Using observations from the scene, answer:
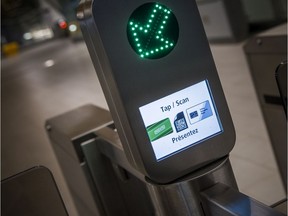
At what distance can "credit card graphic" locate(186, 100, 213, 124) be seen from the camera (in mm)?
922

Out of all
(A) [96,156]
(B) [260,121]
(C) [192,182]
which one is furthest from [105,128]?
(B) [260,121]

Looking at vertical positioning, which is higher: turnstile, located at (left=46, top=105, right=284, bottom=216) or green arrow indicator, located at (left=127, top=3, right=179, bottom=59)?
green arrow indicator, located at (left=127, top=3, right=179, bottom=59)

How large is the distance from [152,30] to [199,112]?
172mm

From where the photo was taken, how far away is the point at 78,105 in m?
6.61

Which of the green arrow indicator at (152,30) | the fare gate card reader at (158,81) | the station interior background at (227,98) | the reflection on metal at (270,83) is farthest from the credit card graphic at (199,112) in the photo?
the reflection on metal at (270,83)

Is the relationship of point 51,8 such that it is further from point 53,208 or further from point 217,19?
point 53,208

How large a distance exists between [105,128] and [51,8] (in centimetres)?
2471

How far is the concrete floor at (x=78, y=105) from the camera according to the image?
114 inches

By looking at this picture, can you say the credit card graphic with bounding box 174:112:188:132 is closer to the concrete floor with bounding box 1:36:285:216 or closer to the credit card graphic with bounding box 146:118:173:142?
the credit card graphic with bounding box 146:118:173:142

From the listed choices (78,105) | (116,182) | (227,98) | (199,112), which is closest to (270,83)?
(116,182)

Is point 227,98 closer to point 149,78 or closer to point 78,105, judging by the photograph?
point 78,105

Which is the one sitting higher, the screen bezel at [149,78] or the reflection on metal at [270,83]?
the screen bezel at [149,78]

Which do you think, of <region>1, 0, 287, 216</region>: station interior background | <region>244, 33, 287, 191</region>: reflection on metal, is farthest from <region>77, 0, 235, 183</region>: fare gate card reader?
<region>244, 33, 287, 191</region>: reflection on metal

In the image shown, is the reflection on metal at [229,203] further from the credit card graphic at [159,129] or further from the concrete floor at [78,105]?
the concrete floor at [78,105]
